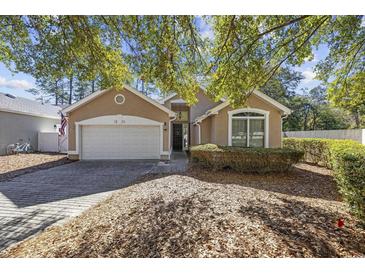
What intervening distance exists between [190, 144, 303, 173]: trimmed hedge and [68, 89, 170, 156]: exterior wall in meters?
4.89

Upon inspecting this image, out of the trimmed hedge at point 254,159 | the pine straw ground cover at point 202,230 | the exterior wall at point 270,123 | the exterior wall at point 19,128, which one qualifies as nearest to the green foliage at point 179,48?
the trimmed hedge at point 254,159

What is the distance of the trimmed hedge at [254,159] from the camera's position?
855 cm

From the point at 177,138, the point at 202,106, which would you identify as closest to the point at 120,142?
the point at 177,138

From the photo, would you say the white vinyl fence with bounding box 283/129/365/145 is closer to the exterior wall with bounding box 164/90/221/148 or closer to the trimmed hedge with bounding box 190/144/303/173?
the trimmed hedge with bounding box 190/144/303/173

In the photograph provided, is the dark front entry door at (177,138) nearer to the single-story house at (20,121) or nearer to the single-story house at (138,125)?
the single-story house at (138,125)

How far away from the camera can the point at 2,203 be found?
5352mm

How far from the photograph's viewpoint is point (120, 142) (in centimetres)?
1292

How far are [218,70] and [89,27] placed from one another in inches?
175

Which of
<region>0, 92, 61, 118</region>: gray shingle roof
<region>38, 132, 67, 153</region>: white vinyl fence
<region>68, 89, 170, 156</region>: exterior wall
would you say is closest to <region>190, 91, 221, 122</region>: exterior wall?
<region>68, 89, 170, 156</region>: exterior wall

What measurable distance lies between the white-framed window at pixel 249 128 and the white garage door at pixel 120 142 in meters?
4.99

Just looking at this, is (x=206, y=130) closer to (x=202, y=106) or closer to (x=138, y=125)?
(x=202, y=106)

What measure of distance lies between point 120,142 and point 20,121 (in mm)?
10998
